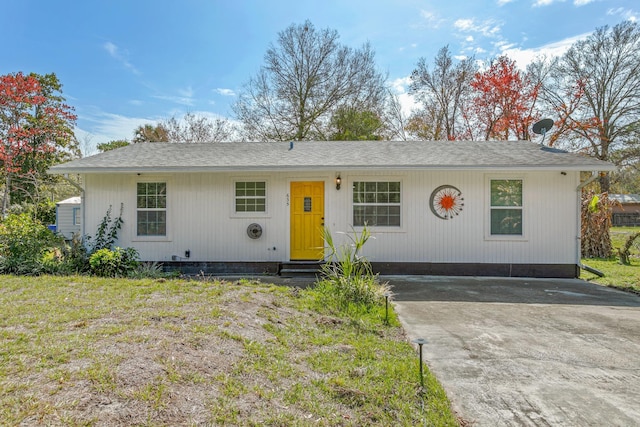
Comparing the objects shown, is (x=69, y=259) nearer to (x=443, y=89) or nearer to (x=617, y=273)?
(x=617, y=273)

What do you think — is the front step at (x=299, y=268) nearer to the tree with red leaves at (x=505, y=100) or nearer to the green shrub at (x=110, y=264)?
the green shrub at (x=110, y=264)

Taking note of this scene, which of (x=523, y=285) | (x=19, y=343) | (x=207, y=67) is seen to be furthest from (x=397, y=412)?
(x=207, y=67)

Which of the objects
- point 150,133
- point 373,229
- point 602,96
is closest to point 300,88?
point 150,133

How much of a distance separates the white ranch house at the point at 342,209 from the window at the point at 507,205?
2cm

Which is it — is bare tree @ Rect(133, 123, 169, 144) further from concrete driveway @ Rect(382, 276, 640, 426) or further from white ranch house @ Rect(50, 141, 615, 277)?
concrete driveway @ Rect(382, 276, 640, 426)

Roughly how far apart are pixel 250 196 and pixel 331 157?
2.03m

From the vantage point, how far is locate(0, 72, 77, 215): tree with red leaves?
45.8ft

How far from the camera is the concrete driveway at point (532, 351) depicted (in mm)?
2459

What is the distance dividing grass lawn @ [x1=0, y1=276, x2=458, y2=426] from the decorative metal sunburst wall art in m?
3.89

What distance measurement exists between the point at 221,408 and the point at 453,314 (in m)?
3.54

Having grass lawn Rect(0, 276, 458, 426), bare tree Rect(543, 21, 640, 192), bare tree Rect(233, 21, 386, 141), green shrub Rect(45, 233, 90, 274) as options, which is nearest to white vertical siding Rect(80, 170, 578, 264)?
green shrub Rect(45, 233, 90, 274)

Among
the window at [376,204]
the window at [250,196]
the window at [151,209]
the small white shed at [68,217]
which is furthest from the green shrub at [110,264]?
the small white shed at [68,217]

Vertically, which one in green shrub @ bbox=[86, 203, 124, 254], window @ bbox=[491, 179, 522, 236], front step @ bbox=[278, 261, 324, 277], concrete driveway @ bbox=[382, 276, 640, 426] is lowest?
concrete driveway @ bbox=[382, 276, 640, 426]

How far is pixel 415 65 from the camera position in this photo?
19969 millimetres
